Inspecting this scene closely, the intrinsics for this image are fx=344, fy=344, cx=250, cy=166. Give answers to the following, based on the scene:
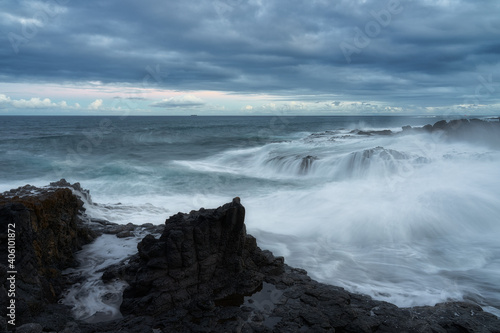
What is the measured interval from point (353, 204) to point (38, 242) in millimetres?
12744

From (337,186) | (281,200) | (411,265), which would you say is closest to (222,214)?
(411,265)

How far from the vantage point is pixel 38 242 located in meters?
7.22

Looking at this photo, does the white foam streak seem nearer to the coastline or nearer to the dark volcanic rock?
the coastline

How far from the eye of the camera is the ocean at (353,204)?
9500 millimetres

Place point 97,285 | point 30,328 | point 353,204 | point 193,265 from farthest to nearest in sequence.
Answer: point 353,204
point 97,285
point 193,265
point 30,328

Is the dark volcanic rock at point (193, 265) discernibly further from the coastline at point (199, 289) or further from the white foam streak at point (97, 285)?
the white foam streak at point (97, 285)

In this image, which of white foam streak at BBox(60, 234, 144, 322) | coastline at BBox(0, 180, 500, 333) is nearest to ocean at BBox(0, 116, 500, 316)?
white foam streak at BBox(60, 234, 144, 322)

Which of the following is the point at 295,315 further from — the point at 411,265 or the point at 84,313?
the point at 411,265

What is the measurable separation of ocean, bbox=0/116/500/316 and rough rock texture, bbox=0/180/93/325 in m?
1.67

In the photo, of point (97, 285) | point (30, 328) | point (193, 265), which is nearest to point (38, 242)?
point (97, 285)

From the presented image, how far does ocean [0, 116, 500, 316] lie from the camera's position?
31.2ft

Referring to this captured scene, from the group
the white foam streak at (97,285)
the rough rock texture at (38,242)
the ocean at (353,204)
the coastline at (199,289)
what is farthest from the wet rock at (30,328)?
the ocean at (353,204)

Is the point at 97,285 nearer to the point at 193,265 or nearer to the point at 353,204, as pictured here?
the point at 193,265

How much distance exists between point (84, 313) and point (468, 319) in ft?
25.0
